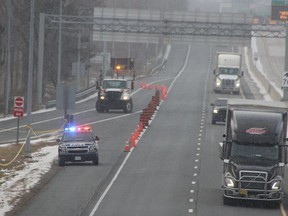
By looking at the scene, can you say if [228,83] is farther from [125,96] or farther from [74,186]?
[74,186]

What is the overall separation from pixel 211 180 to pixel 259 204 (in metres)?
5.93

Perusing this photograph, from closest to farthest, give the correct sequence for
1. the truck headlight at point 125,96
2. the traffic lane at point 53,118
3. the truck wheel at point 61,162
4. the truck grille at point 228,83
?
1. the truck wheel at point 61,162
2. the traffic lane at point 53,118
3. the truck headlight at point 125,96
4. the truck grille at point 228,83

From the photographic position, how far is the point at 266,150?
97.0 ft

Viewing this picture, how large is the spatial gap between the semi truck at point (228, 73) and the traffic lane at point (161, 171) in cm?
1659

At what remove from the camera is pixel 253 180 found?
2877 cm

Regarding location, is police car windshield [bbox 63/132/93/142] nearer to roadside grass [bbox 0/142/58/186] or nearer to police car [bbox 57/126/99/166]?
police car [bbox 57/126/99/166]

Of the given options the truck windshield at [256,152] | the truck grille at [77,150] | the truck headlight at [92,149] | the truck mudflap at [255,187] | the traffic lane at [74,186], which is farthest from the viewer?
the truck headlight at [92,149]

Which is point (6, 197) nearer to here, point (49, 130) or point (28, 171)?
point (28, 171)

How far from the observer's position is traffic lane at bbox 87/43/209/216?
2908cm

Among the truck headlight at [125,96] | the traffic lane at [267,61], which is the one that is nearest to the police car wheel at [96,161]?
the truck headlight at [125,96]

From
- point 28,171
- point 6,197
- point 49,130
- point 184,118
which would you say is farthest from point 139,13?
point 6,197

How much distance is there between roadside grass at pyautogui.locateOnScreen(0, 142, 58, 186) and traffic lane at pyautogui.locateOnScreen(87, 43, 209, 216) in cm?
451

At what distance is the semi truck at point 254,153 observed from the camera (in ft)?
94.5

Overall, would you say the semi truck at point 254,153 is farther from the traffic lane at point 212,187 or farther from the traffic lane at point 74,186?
the traffic lane at point 74,186
